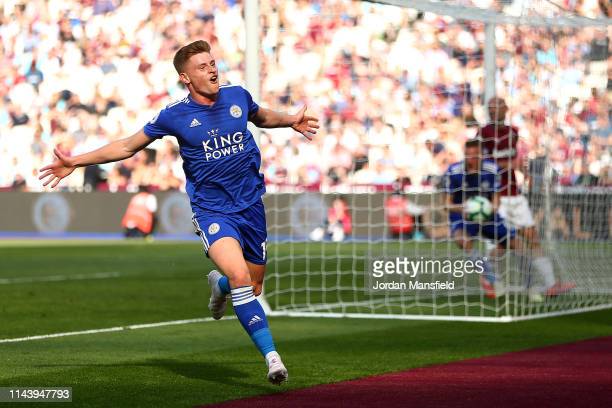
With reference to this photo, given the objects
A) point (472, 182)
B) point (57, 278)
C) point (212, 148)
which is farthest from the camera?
point (57, 278)

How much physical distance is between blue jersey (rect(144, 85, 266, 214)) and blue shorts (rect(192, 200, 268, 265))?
5 cm

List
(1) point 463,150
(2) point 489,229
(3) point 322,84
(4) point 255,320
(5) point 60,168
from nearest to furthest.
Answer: (4) point 255,320, (5) point 60,168, (2) point 489,229, (1) point 463,150, (3) point 322,84

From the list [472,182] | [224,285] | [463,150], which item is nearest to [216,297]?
[224,285]

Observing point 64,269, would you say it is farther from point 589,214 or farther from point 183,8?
point 183,8

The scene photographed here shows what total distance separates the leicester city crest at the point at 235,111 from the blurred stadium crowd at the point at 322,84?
5.47 metres

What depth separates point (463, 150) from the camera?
14219 mm

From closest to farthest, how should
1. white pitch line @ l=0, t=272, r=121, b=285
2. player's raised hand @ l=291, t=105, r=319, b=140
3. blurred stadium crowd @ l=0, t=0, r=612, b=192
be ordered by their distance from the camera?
player's raised hand @ l=291, t=105, r=319, b=140 < blurred stadium crowd @ l=0, t=0, r=612, b=192 < white pitch line @ l=0, t=272, r=121, b=285

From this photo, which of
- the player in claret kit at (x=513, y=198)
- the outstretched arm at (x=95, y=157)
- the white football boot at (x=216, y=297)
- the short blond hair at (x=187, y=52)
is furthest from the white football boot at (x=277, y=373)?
the player in claret kit at (x=513, y=198)

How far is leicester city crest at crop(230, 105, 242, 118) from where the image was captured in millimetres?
6793

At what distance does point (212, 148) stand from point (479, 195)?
638 cm

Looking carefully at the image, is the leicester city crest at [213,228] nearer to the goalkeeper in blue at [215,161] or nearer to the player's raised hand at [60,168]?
the goalkeeper in blue at [215,161]

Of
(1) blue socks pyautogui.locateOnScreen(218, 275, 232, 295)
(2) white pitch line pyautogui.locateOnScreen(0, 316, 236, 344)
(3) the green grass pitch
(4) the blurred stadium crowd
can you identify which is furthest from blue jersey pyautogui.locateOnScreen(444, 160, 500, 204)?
(1) blue socks pyautogui.locateOnScreen(218, 275, 232, 295)

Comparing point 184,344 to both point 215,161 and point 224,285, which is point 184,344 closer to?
point 224,285

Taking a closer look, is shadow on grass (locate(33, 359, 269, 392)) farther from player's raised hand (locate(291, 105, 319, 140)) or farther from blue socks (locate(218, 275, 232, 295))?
player's raised hand (locate(291, 105, 319, 140))
